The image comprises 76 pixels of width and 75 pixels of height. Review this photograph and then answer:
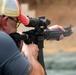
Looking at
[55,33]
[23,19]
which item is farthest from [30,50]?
A: [55,33]

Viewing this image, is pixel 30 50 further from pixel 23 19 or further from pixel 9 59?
pixel 9 59

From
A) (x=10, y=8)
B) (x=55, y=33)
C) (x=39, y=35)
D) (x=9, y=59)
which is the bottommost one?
(x=55, y=33)

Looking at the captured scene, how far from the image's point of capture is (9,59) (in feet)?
7.45

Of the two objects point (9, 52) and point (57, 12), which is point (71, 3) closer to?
point (57, 12)

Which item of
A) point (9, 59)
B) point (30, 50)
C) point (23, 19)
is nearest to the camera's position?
point (9, 59)

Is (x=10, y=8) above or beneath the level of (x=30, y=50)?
above

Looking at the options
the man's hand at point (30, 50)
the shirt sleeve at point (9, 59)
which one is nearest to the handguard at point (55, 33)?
the man's hand at point (30, 50)

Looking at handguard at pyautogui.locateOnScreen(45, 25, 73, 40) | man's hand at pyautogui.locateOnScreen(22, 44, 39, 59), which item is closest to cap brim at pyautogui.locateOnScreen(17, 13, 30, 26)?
man's hand at pyautogui.locateOnScreen(22, 44, 39, 59)

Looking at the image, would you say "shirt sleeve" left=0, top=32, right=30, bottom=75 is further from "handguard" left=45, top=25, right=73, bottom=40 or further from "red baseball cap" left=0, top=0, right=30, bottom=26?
"handguard" left=45, top=25, right=73, bottom=40

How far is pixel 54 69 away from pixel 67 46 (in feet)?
13.9

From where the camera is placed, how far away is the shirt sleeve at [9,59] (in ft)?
7.45

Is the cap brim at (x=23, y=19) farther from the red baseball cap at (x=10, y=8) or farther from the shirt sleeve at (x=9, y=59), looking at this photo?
the shirt sleeve at (x=9, y=59)

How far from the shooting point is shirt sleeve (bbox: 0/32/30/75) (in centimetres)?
227

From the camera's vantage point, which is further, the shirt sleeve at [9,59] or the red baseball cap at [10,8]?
the red baseball cap at [10,8]
